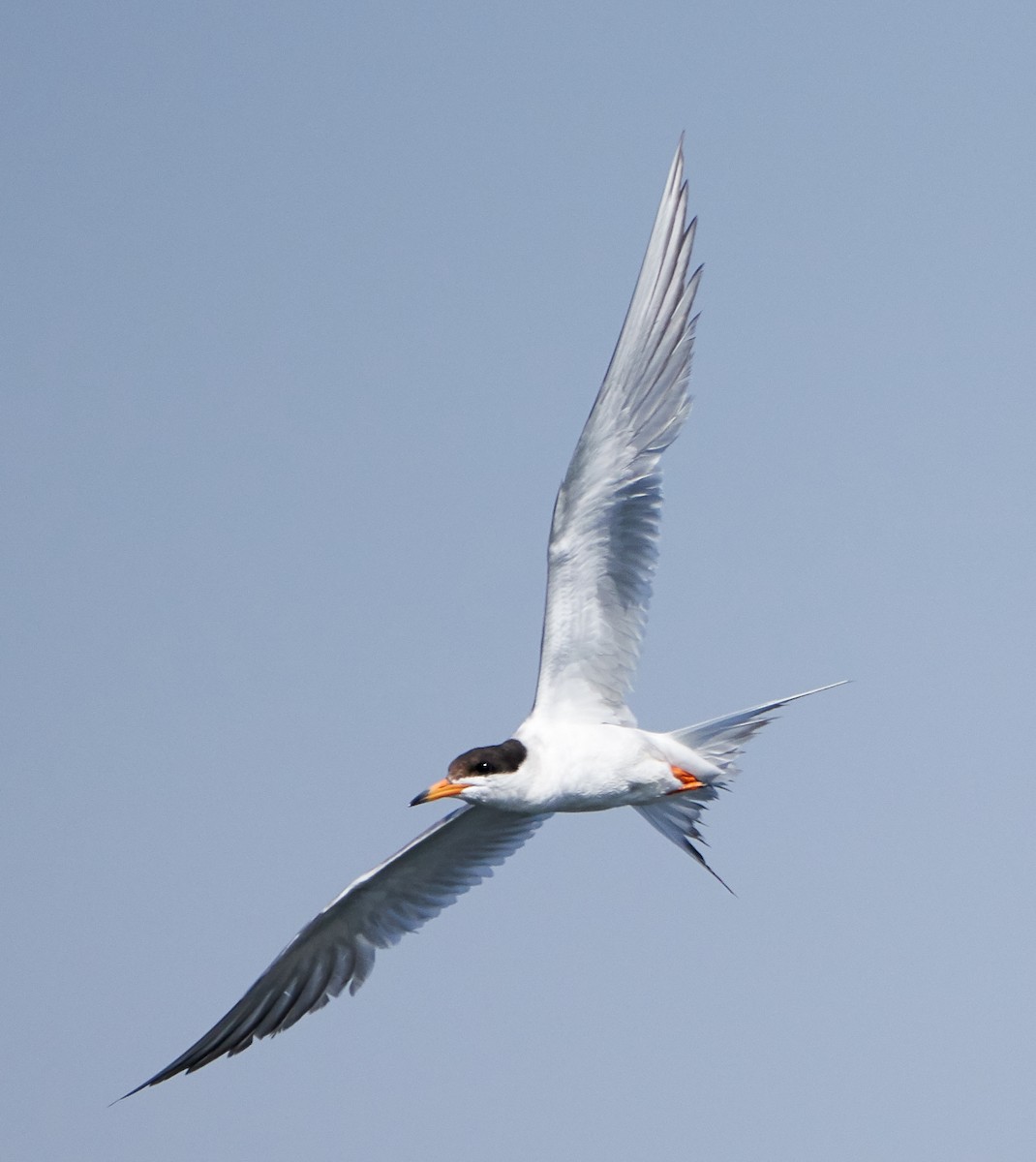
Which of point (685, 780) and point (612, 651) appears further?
point (612, 651)

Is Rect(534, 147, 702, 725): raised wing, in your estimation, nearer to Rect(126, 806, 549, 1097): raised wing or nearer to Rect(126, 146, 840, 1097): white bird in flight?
Rect(126, 146, 840, 1097): white bird in flight

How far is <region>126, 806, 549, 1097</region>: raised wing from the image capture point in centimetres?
1370

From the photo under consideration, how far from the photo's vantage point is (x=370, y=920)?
46.4ft

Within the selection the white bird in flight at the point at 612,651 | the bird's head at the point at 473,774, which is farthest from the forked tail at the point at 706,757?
the bird's head at the point at 473,774

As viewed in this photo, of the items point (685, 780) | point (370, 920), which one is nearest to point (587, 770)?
point (685, 780)

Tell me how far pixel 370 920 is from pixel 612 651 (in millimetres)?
3357

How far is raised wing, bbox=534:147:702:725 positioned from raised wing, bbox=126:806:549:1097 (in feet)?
6.13

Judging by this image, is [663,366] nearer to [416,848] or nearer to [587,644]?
[587,644]

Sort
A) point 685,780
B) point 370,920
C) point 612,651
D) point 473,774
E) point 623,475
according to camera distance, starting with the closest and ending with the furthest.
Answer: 1. point 473,774
2. point 623,475
3. point 685,780
4. point 612,651
5. point 370,920

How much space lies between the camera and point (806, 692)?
11.9 m

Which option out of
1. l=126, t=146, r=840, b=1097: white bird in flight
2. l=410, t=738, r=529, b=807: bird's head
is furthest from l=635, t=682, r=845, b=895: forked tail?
l=410, t=738, r=529, b=807: bird's head

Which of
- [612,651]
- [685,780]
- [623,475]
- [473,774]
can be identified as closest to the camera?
[473,774]

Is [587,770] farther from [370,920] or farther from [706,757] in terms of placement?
[370,920]

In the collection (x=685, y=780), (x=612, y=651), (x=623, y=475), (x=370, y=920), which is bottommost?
(x=370, y=920)
